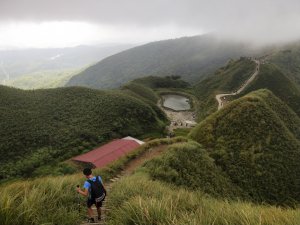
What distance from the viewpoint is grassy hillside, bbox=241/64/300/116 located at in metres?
104

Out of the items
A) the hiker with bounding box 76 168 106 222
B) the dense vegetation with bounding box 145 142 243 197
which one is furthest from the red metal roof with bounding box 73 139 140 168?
the hiker with bounding box 76 168 106 222

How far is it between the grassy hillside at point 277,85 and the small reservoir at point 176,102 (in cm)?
1985

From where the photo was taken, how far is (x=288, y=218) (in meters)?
7.38

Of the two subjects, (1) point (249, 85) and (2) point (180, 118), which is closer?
(2) point (180, 118)

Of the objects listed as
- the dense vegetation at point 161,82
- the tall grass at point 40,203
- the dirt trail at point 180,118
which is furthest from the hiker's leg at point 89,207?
the dense vegetation at point 161,82

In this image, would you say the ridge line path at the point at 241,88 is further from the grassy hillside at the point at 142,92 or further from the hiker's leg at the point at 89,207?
the hiker's leg at the point at 89,207

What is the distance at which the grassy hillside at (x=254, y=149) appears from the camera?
31703mm

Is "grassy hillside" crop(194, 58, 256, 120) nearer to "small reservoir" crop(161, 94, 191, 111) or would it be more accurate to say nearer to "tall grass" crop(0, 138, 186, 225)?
"small reservoir" crop(161, 94, 191, 111)

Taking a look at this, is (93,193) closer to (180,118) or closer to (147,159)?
(147,159)

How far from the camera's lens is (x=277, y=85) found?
11475 cm

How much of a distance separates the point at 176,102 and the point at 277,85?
3419 cm

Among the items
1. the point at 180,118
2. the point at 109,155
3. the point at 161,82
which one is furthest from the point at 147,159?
the point at 161,82

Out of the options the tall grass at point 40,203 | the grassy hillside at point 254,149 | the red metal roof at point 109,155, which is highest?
the tall grass at point 40,203

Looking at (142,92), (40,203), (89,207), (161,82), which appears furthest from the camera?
(161,82)
